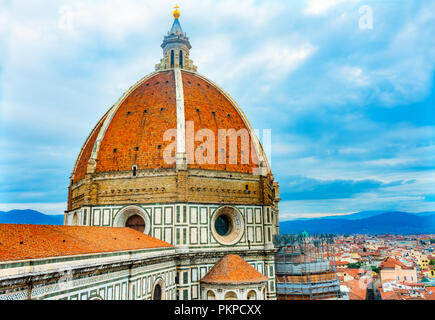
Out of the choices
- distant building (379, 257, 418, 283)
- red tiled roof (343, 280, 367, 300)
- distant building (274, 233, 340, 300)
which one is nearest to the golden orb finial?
distant building (274, 233, 340, 300)

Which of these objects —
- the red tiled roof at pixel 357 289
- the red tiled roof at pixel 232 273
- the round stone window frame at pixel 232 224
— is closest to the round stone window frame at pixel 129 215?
Answer: the round stone window frame at pixel 232 224

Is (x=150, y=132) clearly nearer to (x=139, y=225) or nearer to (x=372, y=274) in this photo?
(x=139, y=225)

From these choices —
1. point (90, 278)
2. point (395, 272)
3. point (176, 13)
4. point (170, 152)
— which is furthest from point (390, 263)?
point (176, 13)

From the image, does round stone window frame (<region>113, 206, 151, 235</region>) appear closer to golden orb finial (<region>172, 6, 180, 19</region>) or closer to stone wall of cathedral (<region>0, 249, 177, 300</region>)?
stone wall of cathedral (<region>0, 249, 177, 300</region>)

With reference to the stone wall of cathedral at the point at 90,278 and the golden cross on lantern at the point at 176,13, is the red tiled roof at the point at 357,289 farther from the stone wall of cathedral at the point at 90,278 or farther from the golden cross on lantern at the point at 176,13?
the golden cross on lantern at the point at 176,13

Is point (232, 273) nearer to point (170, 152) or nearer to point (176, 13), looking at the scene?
point (170, 152)

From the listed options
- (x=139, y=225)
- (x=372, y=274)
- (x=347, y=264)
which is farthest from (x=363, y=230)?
(x=139, y=225)
